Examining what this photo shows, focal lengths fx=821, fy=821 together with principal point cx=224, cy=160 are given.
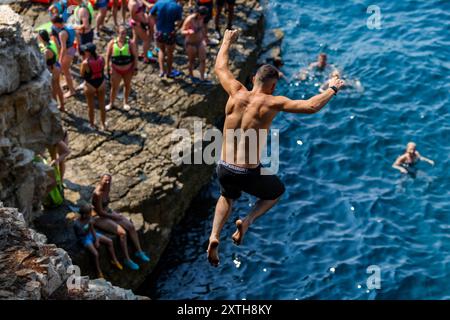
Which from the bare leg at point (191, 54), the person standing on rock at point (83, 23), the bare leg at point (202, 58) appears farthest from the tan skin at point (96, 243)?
the bare leg at point (202, 58)

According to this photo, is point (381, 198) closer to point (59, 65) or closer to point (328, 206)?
point (328, 206)

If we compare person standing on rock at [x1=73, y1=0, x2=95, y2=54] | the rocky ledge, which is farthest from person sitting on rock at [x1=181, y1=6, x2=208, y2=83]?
person standing on rock at [x1=73, y1=0, x2=95, y2=54]

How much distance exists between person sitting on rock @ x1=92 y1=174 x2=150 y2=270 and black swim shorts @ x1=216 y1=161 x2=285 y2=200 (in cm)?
691

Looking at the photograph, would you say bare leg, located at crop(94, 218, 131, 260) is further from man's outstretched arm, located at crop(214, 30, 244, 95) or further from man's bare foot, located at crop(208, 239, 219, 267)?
man's outstretched arm, located at crop(214, 30, 244, 95)

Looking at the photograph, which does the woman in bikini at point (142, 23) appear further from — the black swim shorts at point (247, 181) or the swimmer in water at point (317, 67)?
the black swim shorts at point (247, 181)

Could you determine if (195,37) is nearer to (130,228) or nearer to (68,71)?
(68,71)

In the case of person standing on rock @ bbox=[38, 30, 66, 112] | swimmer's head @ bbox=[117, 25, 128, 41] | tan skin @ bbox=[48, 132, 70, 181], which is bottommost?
tan skin @ bbox=[48, 132, 70, 181]

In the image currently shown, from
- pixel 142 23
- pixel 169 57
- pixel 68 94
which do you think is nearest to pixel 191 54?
pixel 169 57

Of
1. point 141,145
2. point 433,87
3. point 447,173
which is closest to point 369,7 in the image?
point 433,87

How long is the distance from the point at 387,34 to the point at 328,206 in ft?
30.0

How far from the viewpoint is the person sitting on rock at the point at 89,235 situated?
54.9 ft

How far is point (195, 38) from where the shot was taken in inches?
850

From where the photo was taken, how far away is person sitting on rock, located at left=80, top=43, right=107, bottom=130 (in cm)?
1852

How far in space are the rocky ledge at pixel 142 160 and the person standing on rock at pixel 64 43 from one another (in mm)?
859
